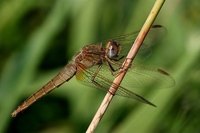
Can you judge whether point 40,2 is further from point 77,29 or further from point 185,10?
point 185,10

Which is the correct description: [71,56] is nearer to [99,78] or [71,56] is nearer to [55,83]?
[55,83]

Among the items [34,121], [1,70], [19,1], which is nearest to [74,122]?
[34,121]

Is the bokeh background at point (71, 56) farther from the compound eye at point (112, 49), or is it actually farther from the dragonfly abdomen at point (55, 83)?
the compound eye at point (112, 49)

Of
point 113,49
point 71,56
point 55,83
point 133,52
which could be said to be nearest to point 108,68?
point 113,49

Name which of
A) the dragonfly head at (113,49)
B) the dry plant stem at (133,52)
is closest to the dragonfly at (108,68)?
the dragonfly head at (113,49)

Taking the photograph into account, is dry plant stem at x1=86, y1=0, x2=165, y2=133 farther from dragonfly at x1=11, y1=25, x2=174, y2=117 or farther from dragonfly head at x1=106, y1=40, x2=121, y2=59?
dragonfly head at x1=106, y1=40, x2=121, y2=59

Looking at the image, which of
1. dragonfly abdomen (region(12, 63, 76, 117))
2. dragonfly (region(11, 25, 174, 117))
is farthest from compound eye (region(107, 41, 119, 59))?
dragonfly abdomen (region(12, 63, 76, 117))

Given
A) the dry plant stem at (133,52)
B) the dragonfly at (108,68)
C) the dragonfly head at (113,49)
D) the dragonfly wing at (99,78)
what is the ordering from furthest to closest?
the dragonfly head at (113,49), the dragonfly at (108,68), the dragonfly wing at (99,78), the dry plant stem at (133,52)
